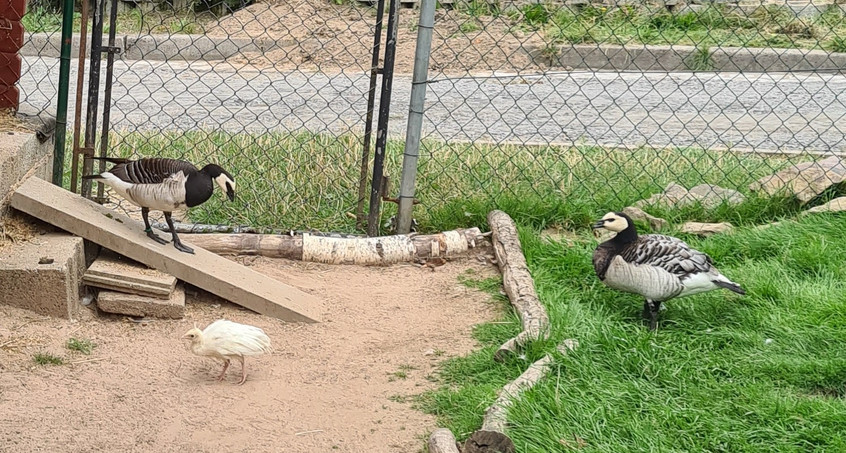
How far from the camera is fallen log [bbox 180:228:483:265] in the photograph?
5797 millimetres

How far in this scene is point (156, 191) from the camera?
16.6 ft

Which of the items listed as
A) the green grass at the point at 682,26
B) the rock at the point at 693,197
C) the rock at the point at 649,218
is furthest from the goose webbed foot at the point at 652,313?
the green grass at the point at 682,26

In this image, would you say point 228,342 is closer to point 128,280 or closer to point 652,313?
point 128,280

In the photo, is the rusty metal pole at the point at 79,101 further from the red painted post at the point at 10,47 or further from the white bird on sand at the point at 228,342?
the white bird on sand at the point at 228,342

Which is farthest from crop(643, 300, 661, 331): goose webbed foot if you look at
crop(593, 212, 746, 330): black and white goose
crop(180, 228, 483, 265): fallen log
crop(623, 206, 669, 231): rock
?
crop(180, 228, 483, 265): fallen log

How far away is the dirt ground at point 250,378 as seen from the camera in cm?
381

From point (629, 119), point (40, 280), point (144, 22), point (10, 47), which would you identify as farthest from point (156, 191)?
point (144, 22)

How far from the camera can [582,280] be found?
5.48 meters

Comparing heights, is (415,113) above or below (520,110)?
above

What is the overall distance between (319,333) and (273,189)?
5.89 feet

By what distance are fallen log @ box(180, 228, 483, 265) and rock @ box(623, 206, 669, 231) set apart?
1.19 metres

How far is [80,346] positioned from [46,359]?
20cm

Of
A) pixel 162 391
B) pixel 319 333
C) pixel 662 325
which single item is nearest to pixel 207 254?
pixel 319 333

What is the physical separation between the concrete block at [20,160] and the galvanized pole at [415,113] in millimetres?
2083
